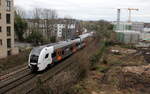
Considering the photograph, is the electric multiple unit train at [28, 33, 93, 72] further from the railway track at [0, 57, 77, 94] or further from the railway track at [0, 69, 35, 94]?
the railway track at [0, 69, 35, 94]

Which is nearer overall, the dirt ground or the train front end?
the dirt ground

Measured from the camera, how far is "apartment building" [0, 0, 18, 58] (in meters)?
27.7

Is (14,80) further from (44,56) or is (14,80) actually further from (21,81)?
(44,56)

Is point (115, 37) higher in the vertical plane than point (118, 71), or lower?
higher

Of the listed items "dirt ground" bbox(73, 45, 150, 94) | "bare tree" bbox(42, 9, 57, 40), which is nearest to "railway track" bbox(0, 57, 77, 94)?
"dirt ground" bbox(73, 45, 150, 94)

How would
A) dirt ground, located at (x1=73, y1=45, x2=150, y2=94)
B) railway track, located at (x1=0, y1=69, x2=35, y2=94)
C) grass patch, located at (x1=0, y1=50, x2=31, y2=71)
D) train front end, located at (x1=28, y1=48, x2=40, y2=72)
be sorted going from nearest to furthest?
railway track, located at (x1=0, y1=69, x2=35, y2=94)
dirt ground, located at (x1=73, y1=45, x2=150, y2=94)
train front end, located at (x1=28, y1=48, x2=40, y2=72)
grass patch, located at (x1=0, y1=50, x2=31, y2=71)

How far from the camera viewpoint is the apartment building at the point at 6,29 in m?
27.7

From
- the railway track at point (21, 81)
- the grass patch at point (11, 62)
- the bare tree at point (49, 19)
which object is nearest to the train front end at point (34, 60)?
the railway track at point (21, 81)

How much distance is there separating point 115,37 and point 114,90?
44514 millimetres

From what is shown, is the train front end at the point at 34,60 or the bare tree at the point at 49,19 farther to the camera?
the bare tree at the point at 49,19

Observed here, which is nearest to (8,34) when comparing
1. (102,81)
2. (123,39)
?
(102,81)

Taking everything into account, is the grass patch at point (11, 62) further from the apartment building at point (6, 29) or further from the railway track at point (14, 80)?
the railway track at point (14, 80)

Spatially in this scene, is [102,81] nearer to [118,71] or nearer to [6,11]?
[118,71]

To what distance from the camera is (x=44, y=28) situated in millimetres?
54875
